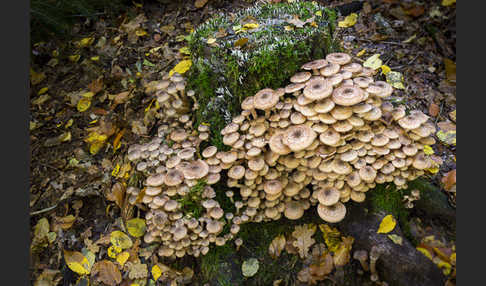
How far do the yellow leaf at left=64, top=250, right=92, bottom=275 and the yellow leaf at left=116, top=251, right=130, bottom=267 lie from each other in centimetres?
47

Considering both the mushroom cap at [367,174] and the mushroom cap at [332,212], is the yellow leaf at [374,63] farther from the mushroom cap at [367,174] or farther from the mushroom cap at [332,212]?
the mushroom cap at [332,212]

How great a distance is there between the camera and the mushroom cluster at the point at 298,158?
3.86 metres

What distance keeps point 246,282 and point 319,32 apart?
378 centimetres

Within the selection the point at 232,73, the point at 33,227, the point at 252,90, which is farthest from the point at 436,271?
the point at 33,227

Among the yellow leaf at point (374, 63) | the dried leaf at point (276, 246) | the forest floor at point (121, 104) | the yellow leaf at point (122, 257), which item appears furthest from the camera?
the yellow leaf at point (374, 63)

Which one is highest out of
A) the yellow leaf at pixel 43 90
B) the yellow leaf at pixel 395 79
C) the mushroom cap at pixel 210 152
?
the mushroom cap at pixel 210 152

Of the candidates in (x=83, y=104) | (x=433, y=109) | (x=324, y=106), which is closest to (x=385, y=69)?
(x=433, y=109)

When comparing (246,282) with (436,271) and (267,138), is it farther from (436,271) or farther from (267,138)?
(436,271)

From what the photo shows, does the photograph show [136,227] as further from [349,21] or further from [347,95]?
[349,21]

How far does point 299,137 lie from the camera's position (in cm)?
379

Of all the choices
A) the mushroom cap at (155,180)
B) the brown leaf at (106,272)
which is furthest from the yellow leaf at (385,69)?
the brown leaf at (106,272)

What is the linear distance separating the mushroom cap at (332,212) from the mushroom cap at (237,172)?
1094 millimetres

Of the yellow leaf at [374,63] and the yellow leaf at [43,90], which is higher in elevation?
the yellow leaf at [374,63]

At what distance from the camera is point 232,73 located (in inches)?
182
